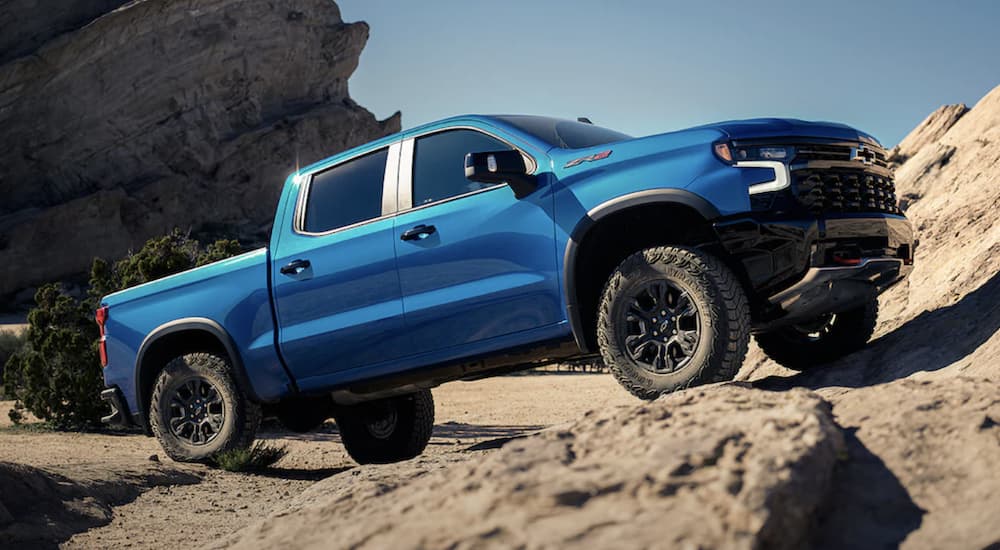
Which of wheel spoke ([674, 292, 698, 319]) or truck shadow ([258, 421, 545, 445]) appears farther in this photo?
truck shadow ([258, 421, 545, 445])

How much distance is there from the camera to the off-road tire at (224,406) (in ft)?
24.0

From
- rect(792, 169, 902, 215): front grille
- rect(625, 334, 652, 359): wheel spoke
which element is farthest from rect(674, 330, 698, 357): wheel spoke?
rect(792, 169, 902, 215): front grille

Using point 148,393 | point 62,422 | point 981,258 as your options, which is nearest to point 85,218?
point 62,422

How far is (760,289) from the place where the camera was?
5086 mm

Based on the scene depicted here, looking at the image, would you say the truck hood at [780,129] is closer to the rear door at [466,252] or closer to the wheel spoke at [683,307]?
the wheel spoke at [683,307]

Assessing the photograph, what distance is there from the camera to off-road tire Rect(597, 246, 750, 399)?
4867 mm

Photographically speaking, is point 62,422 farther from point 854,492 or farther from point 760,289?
point 854,492

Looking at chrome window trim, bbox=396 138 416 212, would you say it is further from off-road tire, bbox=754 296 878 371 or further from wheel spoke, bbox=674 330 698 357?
off-road tire, bbox=754 296 878 371

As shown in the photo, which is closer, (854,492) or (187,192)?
(854,492)

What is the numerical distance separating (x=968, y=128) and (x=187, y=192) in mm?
54474

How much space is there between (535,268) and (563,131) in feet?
3.91

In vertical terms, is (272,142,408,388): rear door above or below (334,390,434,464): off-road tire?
above

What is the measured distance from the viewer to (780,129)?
521cm

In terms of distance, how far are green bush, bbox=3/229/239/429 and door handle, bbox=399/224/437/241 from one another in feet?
32.4
